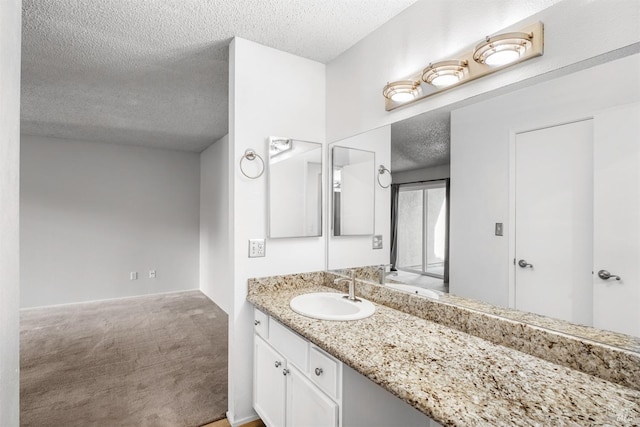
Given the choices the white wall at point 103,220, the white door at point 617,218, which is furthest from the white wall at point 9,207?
the white wall at point 103,220

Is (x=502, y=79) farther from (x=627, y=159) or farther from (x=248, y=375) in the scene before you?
(x=248, y=375)

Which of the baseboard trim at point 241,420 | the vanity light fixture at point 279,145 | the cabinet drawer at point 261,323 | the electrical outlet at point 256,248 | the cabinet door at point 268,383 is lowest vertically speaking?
the baseboard trim at point 241,420

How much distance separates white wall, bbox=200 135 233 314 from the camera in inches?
169

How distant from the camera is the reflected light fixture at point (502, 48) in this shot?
1213mm

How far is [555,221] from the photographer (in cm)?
116

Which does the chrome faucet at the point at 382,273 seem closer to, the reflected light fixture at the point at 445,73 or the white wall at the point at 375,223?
the white wall at the point at 375,223

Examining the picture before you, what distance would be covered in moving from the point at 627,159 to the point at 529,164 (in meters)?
0.28

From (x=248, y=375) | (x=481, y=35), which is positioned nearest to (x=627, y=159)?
(x=481, y=35)

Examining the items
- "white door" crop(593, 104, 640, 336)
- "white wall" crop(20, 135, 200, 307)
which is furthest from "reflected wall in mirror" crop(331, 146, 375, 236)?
"white wall" crop(20, 135, 200, 307)

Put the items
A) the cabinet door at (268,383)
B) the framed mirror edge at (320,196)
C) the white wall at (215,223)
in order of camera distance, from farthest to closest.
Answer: the white wall at (215,223)
the framed mirror edge at (320,196)
the cabinet door at (268,383)

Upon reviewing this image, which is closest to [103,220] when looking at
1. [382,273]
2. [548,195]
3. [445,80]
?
[382,273]

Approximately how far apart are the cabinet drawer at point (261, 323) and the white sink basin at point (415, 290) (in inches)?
29.5

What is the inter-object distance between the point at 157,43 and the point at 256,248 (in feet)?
4.81

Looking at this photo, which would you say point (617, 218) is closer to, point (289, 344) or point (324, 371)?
point (324, 371)
